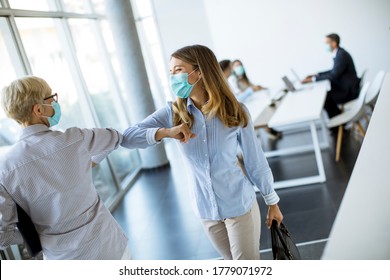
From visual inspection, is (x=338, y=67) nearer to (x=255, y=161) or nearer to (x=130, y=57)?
(x=130, y=57)

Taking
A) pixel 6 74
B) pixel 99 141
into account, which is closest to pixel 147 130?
pixel 99 141

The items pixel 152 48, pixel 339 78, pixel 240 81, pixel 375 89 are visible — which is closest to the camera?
pixel 375 89

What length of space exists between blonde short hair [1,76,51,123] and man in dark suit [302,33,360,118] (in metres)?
4.18

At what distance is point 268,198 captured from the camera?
5.37ft

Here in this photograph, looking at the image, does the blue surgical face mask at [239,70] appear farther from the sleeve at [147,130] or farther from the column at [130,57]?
the sleeve at [147,130]

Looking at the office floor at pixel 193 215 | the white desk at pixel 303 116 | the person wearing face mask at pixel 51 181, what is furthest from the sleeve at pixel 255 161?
the white desk at pixel 303 116

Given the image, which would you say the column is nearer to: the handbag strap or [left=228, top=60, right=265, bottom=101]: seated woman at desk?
[left=228, top=60, right=265, bottom=101]: seated woman at desk

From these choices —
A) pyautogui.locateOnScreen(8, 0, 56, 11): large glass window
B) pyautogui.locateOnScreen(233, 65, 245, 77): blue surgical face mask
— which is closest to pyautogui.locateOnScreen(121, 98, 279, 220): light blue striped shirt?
pyautogui.locateOnScreen(8, 0, 56, 11): large glass window

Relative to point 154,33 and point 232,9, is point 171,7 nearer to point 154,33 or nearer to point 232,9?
point 154,33

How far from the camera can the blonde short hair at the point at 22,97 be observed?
4.05 ft

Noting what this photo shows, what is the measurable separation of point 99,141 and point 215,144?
1.46ft

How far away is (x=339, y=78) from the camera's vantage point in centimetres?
487

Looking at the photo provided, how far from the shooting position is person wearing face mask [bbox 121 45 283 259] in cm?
150

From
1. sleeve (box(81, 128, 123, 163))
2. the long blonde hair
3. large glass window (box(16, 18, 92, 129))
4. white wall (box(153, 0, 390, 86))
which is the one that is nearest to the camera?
sleeve (box(81, 128, 123, 163))
